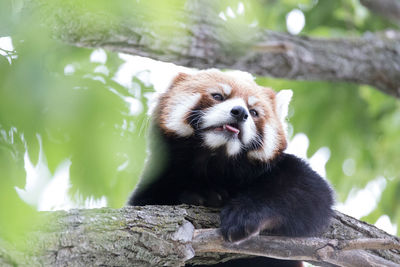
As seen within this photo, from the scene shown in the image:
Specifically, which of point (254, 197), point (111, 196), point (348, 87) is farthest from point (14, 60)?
point (348, 87)

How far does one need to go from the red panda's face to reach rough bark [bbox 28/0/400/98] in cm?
32

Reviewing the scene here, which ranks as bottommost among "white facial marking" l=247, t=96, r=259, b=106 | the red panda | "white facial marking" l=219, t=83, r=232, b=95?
the red panda

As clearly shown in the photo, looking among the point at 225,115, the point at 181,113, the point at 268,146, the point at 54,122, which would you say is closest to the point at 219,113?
the point at 225,115

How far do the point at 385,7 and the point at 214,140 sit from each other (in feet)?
10.8

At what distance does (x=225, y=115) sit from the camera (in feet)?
10.8

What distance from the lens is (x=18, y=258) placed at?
6.44ft

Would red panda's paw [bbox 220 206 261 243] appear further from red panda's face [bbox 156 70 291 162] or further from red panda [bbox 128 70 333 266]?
red panda's face [bbox 156 70 291 162]

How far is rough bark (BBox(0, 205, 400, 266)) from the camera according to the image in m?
2.21

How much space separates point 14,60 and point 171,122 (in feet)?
6.43

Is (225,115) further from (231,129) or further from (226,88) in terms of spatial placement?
(226,88)

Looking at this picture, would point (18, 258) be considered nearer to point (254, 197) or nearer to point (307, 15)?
point (254, 197)

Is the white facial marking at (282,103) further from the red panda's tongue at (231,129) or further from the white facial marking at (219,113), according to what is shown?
the red panda's tongue at (231,129)

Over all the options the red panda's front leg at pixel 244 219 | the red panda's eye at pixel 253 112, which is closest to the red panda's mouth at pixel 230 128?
the red panda's eye at pixel 253 112

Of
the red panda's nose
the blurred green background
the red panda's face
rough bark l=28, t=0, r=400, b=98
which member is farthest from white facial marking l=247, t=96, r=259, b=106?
the blurred green background
